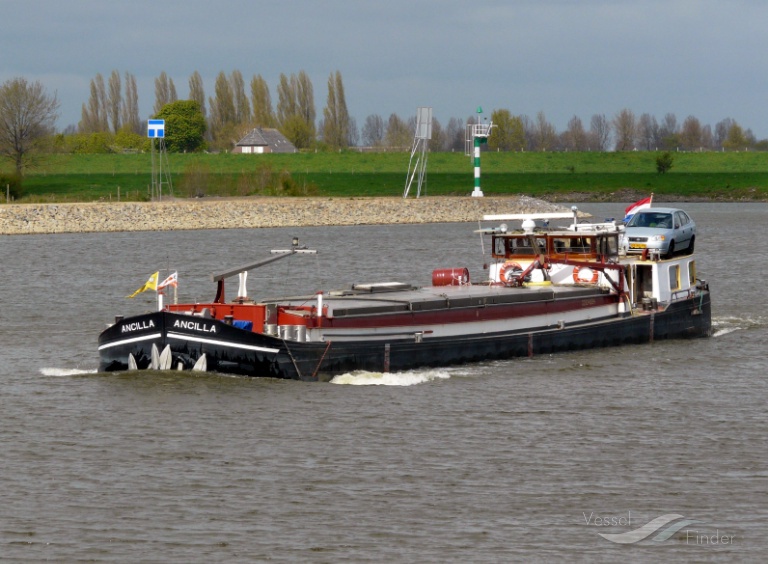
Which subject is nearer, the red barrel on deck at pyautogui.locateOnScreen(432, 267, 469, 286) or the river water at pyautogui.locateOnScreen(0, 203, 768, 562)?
the river water at pyautogui.locateOnScreen(0, 203, 768, 562)

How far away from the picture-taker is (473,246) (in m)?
83.9

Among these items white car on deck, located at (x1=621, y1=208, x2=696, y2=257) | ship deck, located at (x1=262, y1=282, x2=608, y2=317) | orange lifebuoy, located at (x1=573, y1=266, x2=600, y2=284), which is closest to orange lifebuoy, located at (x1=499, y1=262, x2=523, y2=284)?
→ ship deck, located at (x1=262, y1=282, x2=608, y2=317)

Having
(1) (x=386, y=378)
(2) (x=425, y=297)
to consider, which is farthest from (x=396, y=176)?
(1) (x=386, y=378)

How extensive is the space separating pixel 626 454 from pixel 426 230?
79.5m

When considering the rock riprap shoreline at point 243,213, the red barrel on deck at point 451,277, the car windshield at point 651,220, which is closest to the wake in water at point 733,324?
the car windshield at point 651,220

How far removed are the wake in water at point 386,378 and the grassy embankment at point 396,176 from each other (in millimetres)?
82609

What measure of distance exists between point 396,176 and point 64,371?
126006 millimetres

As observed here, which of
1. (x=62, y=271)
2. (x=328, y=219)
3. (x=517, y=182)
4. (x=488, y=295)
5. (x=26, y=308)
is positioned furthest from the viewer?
(x=517, y=182)

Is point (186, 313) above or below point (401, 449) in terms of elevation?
above

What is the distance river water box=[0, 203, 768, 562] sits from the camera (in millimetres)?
19016

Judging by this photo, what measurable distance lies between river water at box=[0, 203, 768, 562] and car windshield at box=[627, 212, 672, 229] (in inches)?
180

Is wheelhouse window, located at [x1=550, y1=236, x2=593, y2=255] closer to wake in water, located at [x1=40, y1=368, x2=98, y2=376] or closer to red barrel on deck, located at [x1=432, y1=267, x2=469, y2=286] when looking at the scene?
red barrel on deck, located at [x1=432, y1=267, x2=469, y2=286]

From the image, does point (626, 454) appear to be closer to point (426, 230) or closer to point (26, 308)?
point (26, 308)

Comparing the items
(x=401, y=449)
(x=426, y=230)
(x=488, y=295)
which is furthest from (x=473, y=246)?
(x=401, y=449)
